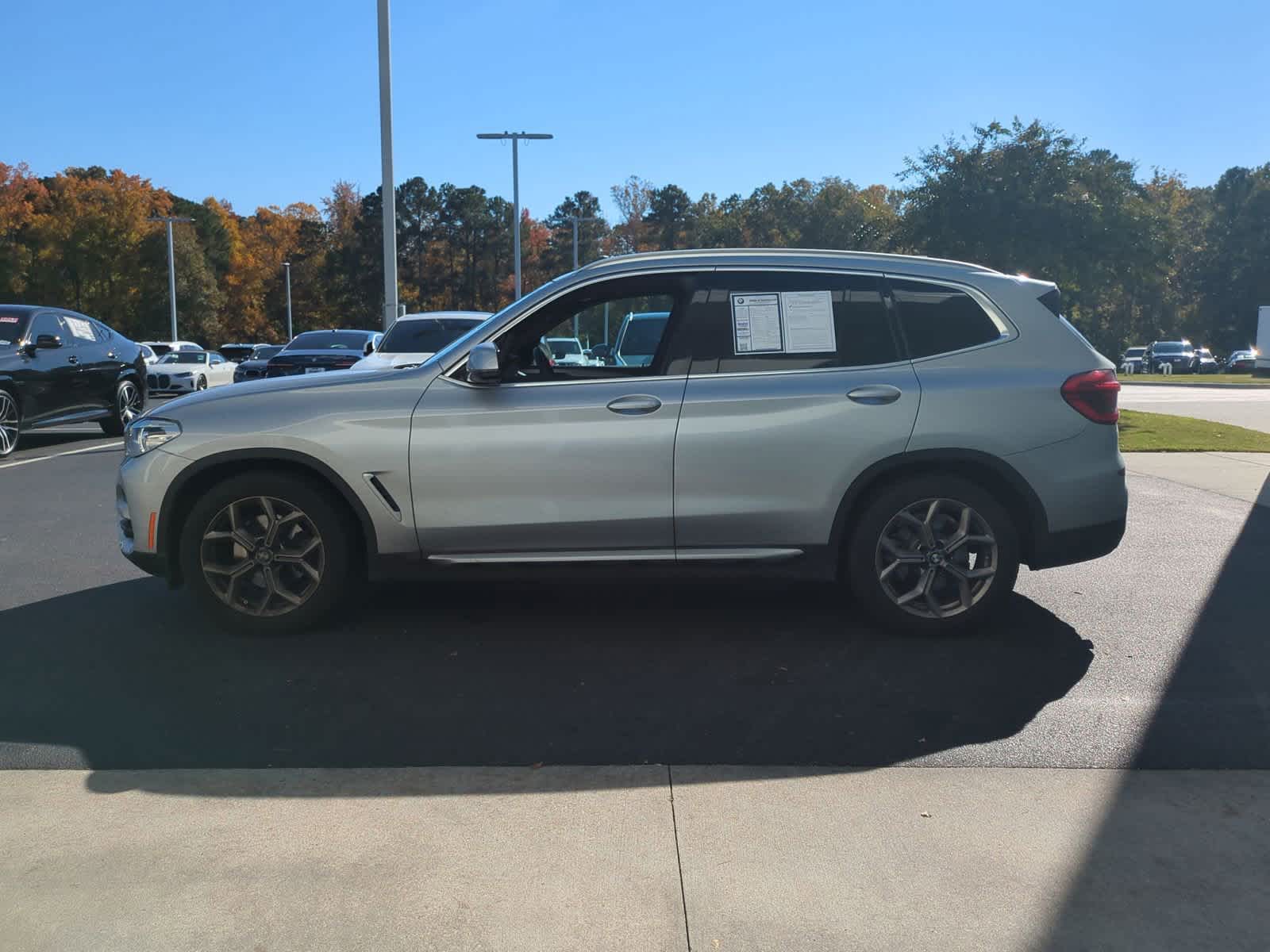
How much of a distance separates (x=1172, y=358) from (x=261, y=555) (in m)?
58.1

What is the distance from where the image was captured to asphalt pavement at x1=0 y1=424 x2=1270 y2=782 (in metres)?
4.14

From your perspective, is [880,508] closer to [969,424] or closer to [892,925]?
[969,424]

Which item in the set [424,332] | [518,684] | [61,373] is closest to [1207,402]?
[424,332]

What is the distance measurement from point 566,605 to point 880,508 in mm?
1837

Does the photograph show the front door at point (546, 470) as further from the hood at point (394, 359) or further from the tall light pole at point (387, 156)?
the tall light pole at point (387, 156)

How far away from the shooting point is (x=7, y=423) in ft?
44.0

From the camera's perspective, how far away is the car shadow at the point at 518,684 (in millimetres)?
4141

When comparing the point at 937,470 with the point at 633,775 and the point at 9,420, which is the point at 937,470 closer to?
the point at 633,775

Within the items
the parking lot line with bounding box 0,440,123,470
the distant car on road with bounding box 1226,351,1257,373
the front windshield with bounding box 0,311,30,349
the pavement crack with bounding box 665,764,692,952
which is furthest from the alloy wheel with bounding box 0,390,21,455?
the distant car on road with bounding box 1226,351,1257,373

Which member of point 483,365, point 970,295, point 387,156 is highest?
point 387,156

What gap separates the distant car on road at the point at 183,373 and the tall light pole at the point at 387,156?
1091 cm

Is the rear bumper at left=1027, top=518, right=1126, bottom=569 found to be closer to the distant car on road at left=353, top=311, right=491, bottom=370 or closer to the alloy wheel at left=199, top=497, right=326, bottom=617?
the alloy wheel at left=199, top=497, right=326, bottom=617

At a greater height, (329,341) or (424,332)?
(424,332)

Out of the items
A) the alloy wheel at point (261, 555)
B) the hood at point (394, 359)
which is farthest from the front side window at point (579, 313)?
the hood at point (394, 359)
